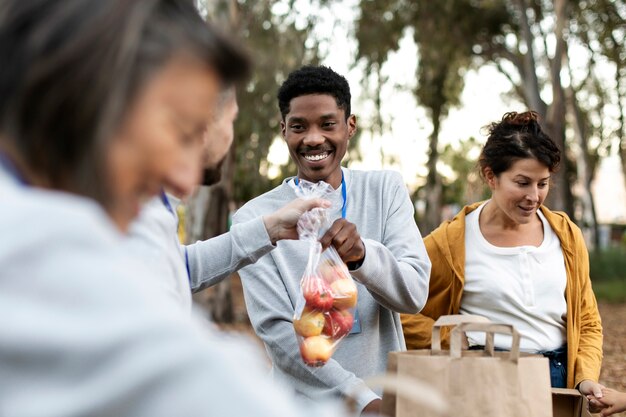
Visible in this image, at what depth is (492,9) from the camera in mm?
18312

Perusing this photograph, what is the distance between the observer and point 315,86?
10.3 feet

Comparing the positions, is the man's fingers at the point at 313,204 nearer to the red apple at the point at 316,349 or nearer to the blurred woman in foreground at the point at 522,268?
the red apple at the point at 316,349

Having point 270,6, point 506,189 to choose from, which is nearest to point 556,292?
point 506,189

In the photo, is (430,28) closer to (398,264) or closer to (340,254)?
(398,264)

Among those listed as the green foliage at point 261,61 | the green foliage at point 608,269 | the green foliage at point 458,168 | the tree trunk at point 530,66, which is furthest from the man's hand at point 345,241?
the green foliage at point 458,168

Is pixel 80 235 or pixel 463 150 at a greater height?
pixel 463 150

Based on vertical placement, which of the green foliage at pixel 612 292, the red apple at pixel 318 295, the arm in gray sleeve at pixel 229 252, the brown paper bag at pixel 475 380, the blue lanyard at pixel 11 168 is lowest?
the green foliage at pixel 612 292

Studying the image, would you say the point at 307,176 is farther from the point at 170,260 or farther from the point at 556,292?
the point at 170,260

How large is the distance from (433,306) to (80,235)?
303cm

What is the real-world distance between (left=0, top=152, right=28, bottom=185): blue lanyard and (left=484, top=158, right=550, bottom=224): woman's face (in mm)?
3081

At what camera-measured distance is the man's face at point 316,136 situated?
311 cm

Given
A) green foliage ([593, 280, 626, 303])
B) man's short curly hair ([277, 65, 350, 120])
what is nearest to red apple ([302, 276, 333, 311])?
man's short curly hair ([277, 65, 350, 120])

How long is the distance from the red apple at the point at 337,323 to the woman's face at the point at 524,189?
1.45 metres

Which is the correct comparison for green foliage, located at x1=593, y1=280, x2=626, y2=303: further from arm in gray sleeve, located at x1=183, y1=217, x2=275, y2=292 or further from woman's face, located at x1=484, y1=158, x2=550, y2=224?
arm in gray sleeve, located at x1=183, y1=217, x2=275, y2=292
